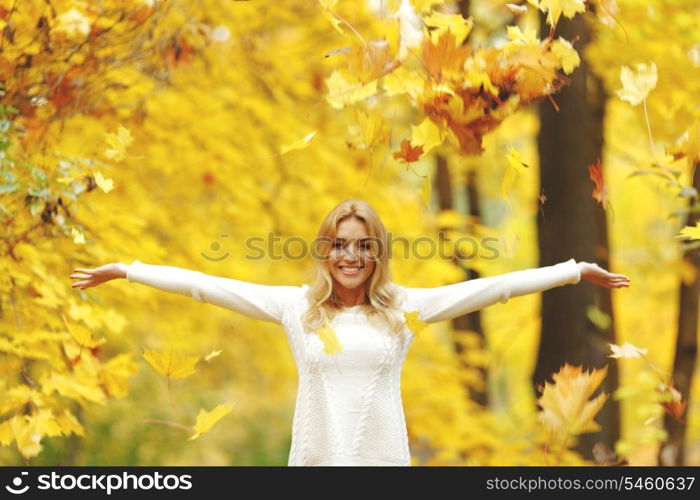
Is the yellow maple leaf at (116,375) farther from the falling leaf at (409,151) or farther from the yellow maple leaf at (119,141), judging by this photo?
the falling leaf at (409,151)

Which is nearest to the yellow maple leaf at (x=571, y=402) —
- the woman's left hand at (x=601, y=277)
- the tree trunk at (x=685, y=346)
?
the woman's left hand at (x=601, y=277)

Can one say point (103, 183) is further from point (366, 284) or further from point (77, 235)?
point (366, 284)

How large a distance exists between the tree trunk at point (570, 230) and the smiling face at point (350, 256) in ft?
11.1

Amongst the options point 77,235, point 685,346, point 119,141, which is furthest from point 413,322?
point 685,346

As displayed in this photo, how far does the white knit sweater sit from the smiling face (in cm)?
11

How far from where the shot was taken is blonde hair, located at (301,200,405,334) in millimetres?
3211

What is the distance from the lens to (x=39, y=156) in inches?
162

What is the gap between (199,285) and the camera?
3.20m

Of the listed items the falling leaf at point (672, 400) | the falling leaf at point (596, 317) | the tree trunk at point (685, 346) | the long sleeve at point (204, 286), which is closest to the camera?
the long sleeve at point (204, 286)

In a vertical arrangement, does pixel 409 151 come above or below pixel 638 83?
below

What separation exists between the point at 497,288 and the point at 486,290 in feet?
0.13

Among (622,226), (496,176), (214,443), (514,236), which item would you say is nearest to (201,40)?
(514,236)

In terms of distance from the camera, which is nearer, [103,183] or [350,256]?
[350,256]

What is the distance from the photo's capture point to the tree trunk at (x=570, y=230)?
20.7ft
